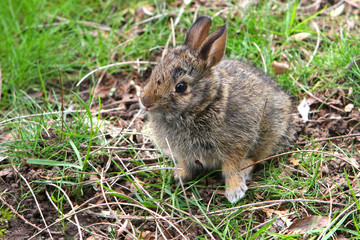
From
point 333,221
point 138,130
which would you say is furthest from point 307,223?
point 138,130

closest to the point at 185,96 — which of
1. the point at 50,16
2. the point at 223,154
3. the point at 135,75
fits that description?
the point at 223,154

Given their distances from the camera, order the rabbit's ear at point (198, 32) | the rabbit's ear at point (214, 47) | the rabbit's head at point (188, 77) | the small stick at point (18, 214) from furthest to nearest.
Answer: the rabbit's ear at point (198, 32) < the rabbit's ear at point (214, 47) < the rabbit's head at point (188, 77) < the small stick at point (18, 214)

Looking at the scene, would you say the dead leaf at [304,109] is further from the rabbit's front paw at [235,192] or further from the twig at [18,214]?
the twig at [18,214]

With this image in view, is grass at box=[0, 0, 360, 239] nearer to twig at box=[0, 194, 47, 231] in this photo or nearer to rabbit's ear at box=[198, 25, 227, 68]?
twig at box=[0, 194, 47, 231]

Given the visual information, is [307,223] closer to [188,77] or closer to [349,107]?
[188,77]

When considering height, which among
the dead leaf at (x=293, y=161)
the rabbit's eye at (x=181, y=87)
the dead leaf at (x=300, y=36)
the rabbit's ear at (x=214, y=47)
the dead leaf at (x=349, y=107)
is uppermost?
the rabbit's ear at (x=214, y=47)

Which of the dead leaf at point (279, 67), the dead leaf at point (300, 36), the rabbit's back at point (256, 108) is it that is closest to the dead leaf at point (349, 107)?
the rabbit's back at point (256, 108)

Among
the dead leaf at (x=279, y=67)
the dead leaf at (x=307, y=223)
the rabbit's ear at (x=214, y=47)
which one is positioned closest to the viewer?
the dead leaf at (x=307, y=223)
